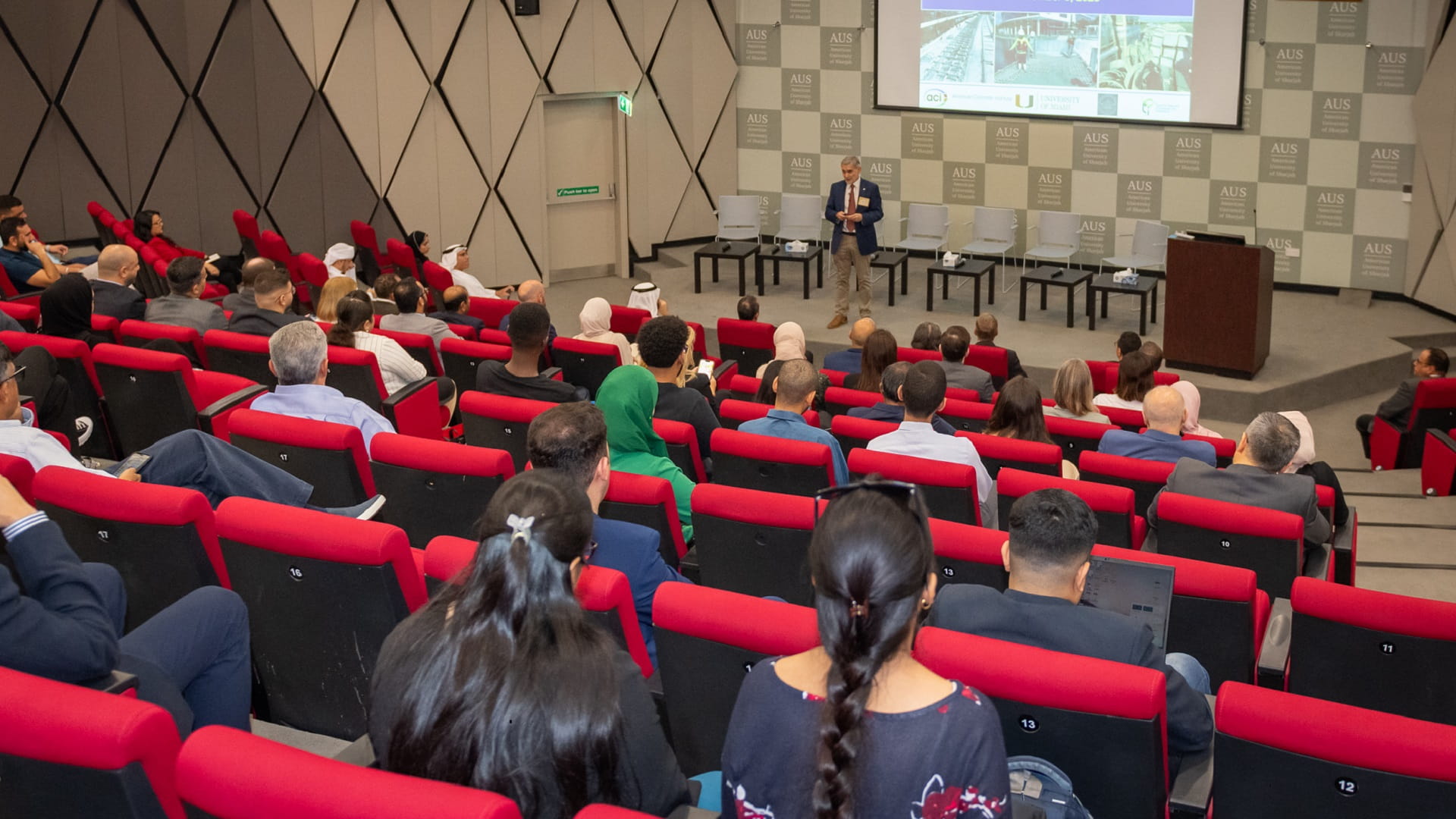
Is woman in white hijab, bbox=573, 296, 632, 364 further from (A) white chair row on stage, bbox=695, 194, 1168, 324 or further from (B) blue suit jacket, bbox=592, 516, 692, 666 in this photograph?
(A) white chair row on stage, bbox=695, 194, 1168, 324

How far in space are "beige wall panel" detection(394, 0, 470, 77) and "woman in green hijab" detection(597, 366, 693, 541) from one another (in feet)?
27.5

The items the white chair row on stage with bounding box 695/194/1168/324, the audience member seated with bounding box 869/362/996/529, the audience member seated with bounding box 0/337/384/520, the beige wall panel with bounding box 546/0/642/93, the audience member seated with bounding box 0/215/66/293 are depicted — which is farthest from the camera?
the beige wall panel with bounding box 546/0/642/93

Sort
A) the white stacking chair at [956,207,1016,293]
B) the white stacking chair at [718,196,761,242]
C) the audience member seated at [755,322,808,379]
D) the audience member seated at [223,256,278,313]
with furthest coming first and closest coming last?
the white stacking chair at [718,196,761,242], the white stacking chair at [956,207,1016,293], the audience member seated at [755,322,808,379], the audience member seated at [223,256,278,313]

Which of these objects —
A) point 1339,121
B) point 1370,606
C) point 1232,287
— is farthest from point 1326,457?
point 1370,606

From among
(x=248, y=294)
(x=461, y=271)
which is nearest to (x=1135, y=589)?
(x=248, y=294)

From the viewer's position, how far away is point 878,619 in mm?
1729

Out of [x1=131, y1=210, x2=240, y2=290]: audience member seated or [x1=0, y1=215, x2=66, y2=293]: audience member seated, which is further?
[x1=131, y1=210, x2=240, y2=290]: audience member seated

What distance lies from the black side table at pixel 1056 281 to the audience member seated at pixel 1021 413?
18.7ft

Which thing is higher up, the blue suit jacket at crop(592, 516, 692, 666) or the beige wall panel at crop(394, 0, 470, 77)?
the beige wall panel at crop(394, 0, 470, 77)

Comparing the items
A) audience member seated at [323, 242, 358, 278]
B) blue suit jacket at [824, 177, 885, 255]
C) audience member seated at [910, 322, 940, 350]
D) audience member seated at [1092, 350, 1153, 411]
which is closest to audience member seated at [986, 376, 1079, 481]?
audience member seated at [1092, 350, 1153, 411]

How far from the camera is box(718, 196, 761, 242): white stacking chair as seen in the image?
12836 mm

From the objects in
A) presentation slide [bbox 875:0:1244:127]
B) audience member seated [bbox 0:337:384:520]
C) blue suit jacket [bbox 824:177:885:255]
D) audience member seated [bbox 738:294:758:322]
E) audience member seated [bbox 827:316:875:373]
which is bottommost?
audience member seated [bbox 827:316:875:373]

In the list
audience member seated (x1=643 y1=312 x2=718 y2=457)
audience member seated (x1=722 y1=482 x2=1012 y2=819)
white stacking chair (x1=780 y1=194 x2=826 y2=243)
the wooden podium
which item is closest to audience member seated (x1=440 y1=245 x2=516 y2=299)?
white stacking chair (x1=780 y1=194 x2=826 y2=243)

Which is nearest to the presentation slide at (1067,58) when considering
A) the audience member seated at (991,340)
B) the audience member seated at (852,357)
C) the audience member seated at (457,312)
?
the audience member seated at (991,340)
